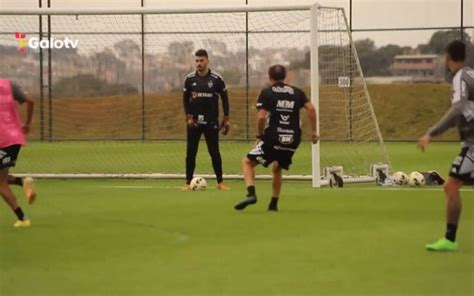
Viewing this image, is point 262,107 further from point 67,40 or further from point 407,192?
point 67,40

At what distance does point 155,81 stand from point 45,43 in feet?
12.1

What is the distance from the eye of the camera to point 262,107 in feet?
45.9

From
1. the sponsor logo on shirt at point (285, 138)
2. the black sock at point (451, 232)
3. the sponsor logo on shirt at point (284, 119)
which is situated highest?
the sponsor logo on shirt at point (284, 119)

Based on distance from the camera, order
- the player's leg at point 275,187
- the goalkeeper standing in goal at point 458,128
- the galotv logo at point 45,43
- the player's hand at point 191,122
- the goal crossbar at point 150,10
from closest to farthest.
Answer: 1. the goalkeeper standing in goal at point 458,128
2. the player's leg at point 275,187
3. the player's hand at point 191,122
4. the goal crossbar at point 150,10
5. the galotv logo at point 45,43

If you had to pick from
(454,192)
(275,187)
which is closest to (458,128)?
(454,192)

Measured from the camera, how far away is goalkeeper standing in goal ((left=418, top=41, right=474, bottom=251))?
33.3 ft

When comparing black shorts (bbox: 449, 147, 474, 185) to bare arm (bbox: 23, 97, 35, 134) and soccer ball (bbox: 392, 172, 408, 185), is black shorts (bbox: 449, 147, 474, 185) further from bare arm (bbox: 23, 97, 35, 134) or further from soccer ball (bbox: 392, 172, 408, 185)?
soccer ball (bbox: 392, 172, 408, 185)

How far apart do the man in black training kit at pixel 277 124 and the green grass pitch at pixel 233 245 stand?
0.48 meters

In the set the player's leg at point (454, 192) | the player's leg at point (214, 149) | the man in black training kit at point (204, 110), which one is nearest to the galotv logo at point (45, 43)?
the man in black training kit at point (204, 110)

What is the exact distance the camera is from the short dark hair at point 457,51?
10273 millimetres

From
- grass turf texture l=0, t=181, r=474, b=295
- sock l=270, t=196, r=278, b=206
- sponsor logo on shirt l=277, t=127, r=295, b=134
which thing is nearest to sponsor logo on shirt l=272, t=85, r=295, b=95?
sponsor logo on shirt l=277, t=127, r=295, b=134

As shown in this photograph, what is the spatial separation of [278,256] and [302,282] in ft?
4.59

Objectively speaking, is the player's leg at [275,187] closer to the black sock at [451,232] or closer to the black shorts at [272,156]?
the black shorts at [272,156]

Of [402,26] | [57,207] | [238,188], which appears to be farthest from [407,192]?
[402,26]
